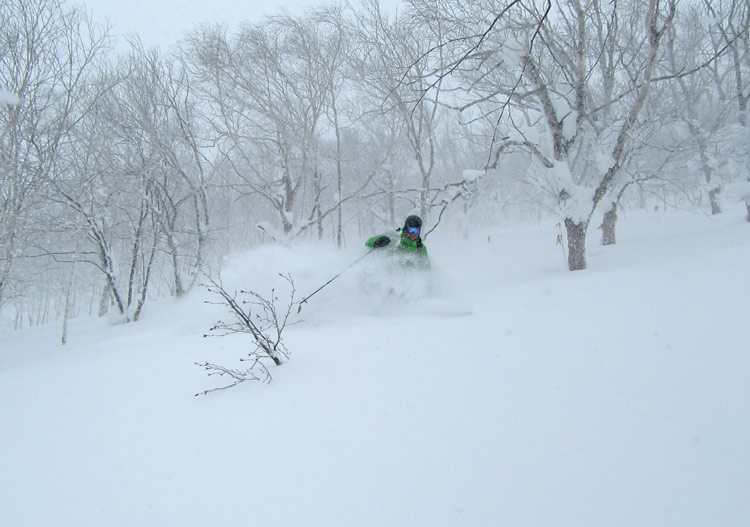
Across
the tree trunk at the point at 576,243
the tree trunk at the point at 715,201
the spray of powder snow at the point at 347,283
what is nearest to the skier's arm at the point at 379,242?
the spray of powder snow at the point at 347,283

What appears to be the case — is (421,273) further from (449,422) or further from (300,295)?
(449,422)

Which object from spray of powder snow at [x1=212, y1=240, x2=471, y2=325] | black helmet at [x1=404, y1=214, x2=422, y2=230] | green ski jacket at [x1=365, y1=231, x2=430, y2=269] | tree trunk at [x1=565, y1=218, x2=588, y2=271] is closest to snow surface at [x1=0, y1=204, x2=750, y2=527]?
spray of powder snow at [x1=212, y1=240, x2=471, y2=325]

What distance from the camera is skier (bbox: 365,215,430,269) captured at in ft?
19.7

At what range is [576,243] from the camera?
7.68 m

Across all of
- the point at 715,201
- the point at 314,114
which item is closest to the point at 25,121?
the point at 314,114

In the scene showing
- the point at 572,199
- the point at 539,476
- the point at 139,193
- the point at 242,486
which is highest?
the point at 139,193

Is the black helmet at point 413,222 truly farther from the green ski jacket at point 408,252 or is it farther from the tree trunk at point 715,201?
the tree trunk at point 715,201

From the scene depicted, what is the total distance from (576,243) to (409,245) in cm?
403

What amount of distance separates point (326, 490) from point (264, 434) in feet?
2.25

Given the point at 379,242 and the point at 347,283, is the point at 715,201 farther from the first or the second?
the point at 347,283

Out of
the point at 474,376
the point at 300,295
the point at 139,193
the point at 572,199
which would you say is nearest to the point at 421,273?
the point at 300,295

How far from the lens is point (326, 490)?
178 centimetres

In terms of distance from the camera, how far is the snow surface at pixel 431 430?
1618 mm

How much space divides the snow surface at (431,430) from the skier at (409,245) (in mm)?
2028
